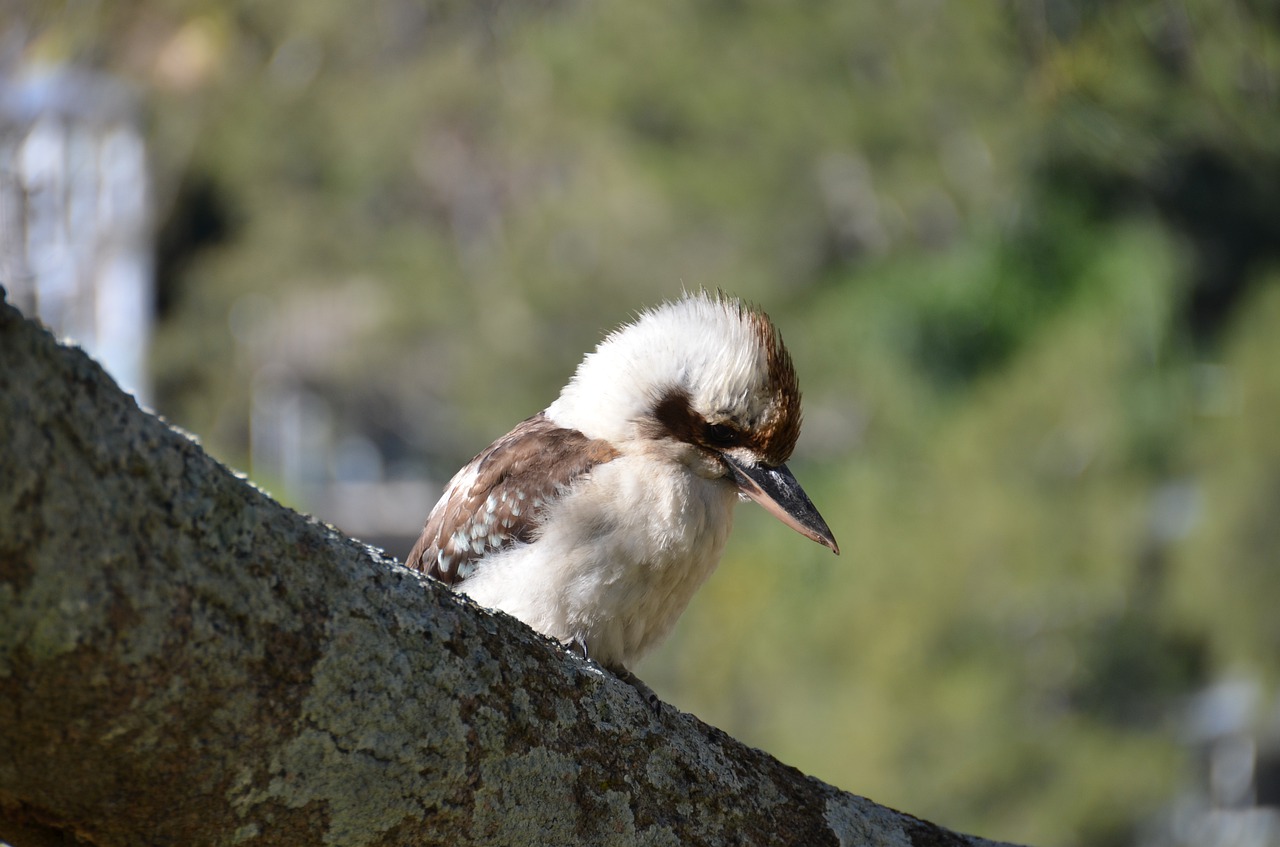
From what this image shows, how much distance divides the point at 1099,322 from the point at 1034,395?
1.74 feet

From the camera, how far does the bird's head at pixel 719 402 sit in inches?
78.0

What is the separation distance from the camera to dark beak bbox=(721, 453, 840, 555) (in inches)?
78.6

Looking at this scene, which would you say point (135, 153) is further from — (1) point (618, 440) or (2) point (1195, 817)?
(1) point (618, 440)

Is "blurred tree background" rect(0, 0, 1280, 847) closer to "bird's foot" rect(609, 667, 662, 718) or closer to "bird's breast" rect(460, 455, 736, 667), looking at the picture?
"bird's breast" rect(460, 455, 736, 667)

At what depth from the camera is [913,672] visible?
7008 millimetres

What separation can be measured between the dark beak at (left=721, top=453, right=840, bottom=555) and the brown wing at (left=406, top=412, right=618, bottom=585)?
20 centimetres

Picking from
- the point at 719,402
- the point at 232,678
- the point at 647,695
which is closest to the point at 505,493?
the point at 719,402

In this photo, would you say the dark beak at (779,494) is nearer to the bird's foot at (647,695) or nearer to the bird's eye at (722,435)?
the bird's eye at (722,435)

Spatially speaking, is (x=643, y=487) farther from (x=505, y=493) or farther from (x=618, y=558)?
(x=505, y=493)

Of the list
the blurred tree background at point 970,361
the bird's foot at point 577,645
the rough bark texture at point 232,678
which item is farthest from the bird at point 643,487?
the blurred tree background at point 970,361

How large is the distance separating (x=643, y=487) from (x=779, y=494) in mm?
204

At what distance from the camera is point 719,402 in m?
1.98

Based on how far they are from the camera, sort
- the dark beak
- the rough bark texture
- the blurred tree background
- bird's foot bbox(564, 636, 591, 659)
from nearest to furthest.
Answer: the rough bark texture
bird's foot bbox(564, 636, 591, 659)
the dark beak
the blurred tree background

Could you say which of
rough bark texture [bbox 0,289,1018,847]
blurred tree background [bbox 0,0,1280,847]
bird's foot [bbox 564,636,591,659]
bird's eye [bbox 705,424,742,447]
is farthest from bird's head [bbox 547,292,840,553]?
blurred tree background [bbox 0,0,1280,847]
